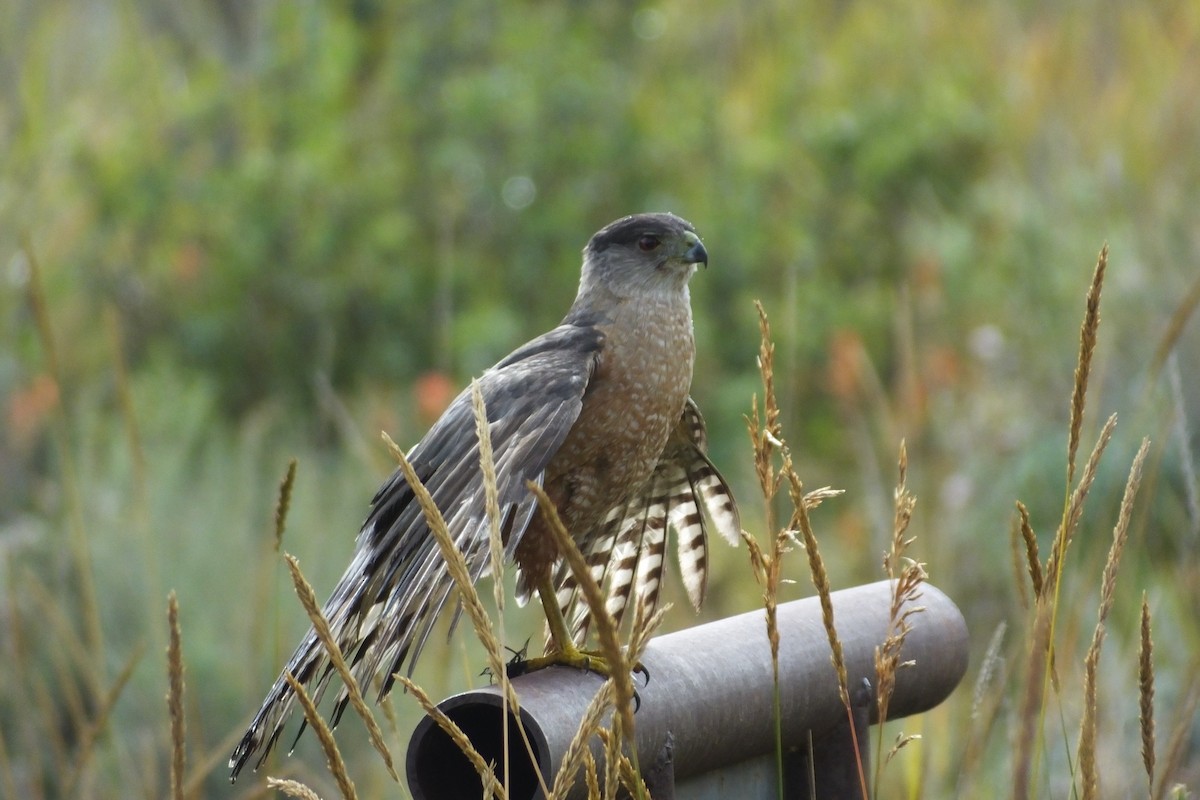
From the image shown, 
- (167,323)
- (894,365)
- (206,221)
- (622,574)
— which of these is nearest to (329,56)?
(206,221)

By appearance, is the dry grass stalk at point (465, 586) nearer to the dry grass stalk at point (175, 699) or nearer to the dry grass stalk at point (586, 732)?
the dry grass stalk at point (586, 732)

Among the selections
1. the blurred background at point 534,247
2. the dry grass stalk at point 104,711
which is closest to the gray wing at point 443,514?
the dry grass stalk at point 104,711

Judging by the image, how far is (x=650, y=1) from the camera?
33.0 feet

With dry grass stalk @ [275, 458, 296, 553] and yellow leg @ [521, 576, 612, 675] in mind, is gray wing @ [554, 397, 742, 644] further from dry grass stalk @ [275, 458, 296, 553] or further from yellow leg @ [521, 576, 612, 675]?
dry grass stalk @ [275, 458, 296, 553]

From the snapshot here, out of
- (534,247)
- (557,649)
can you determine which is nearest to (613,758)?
(557,649)

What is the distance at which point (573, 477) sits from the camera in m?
2.91

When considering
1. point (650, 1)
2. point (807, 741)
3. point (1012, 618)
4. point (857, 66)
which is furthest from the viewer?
point (857, 66)

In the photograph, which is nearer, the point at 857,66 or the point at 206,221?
the point at 206,221

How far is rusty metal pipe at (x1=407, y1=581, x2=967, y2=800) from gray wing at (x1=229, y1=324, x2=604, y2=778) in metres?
0.16

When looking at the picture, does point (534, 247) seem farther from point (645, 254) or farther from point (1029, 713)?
point (1029, 713)

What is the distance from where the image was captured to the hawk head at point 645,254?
132 inches

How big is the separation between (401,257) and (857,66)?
4.00 metres

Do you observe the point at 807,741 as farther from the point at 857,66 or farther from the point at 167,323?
the point at 857,66

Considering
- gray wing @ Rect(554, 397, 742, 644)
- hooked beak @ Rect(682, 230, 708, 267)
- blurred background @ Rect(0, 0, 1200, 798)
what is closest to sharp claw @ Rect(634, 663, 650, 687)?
gray wing @ Rect(554, 397, 742, 644)
